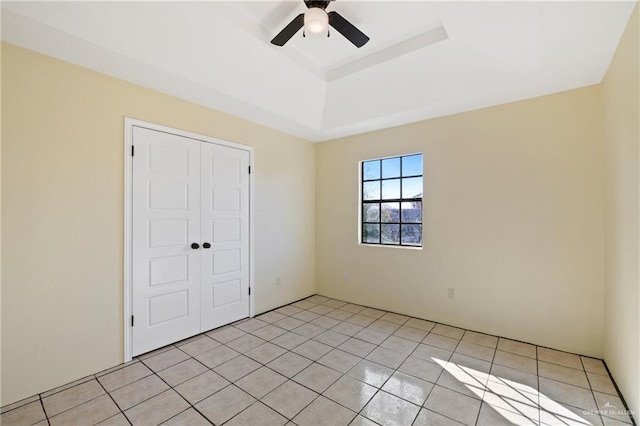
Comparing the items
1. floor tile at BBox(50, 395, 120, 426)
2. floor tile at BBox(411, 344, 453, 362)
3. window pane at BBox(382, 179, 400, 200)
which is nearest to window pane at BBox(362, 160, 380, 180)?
window pane at BBox(382, 179, 400, 200)

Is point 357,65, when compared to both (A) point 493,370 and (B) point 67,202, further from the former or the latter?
(A) point 493,370

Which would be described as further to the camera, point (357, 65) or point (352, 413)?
point (357, 65)

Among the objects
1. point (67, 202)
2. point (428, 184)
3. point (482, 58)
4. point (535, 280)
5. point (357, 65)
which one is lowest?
point (535, 280)

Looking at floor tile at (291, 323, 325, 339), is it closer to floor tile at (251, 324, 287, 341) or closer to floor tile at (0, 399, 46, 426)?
floor tile at (251, 324, 287, 341)

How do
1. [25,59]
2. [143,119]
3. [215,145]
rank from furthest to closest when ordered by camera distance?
[215,145], [143,119], [25,59]

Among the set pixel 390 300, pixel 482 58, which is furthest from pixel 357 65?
pixel 390 300

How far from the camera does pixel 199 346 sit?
9.45ft

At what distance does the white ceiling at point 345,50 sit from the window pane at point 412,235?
4.60 ft

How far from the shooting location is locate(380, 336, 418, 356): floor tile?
2.78m

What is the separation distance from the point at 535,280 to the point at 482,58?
2.23 m

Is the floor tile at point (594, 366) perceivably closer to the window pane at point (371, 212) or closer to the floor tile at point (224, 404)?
the window pane at point (371, 212)

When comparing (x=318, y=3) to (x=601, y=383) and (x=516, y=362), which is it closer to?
(x=516, y=362)

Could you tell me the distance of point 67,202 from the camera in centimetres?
226

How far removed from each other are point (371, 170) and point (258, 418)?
3.30 metres
